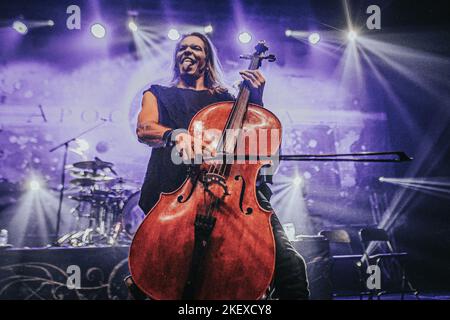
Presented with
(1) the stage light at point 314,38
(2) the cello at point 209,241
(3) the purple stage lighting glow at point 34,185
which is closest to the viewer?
(2) the cello at point 209,241

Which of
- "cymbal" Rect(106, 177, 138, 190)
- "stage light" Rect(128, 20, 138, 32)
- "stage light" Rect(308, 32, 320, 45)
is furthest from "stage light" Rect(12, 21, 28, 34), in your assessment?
"stage light" Rect(308, 32, 320, 45)

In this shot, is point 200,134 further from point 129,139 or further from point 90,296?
point 129,139

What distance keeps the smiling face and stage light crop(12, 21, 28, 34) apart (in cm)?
475

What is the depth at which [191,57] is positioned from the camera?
262cm

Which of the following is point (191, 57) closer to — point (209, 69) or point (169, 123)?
point (209, 69)

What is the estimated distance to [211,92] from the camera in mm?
2568

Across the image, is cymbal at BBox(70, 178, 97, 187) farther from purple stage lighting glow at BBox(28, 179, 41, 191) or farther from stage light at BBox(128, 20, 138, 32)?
stage light at BBox(128, 20, 138, 32)

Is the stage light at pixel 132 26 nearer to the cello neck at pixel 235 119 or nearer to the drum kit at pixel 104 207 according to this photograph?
the drum kit at pixel 104 207

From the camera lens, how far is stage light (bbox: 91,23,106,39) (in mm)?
5719

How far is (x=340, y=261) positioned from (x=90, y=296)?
4.09m

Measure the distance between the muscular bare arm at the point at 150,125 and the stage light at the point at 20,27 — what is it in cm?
492

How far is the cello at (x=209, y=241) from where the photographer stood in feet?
4.75

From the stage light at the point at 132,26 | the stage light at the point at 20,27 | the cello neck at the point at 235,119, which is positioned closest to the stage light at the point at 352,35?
the stage light at the point at 132,26

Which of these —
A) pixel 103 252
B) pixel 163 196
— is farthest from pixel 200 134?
pixel 103 252
